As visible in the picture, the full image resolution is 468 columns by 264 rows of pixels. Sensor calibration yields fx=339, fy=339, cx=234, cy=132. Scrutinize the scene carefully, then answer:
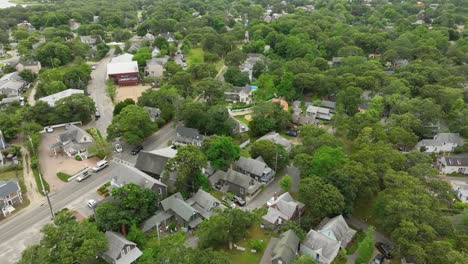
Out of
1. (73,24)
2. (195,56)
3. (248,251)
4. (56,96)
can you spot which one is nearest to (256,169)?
(248,251)

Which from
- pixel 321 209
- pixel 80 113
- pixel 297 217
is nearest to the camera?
pixel 321 209

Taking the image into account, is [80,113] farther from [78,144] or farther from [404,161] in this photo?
[404,161]

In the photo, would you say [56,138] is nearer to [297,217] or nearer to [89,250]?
[89,250]

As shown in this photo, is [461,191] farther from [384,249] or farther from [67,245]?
[67,245]

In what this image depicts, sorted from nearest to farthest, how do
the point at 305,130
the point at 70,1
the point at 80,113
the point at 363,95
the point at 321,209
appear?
1. the point at 321,209
2. the point at 305,130
3. the point at 80,113
4. the point at 363,95
5. the point at 70,1

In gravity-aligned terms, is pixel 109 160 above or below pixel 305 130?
below

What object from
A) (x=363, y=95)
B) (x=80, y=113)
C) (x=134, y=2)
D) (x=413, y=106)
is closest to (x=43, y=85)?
(x=80, y=113)

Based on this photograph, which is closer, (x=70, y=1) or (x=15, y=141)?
(x=15, y=141)
